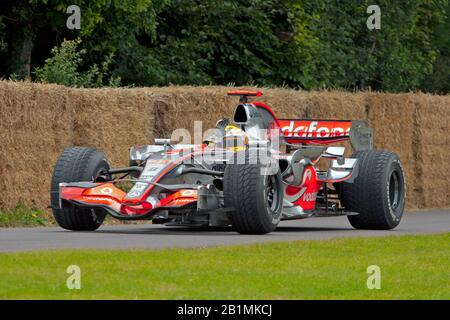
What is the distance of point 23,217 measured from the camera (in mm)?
19406

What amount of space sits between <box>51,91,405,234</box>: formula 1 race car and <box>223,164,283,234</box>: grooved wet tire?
12 mm

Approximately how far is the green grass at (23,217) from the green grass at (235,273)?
217 inches

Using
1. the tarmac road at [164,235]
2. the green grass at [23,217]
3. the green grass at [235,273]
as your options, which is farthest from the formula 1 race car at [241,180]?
the green grass at [23,217]

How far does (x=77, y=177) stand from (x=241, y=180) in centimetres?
220

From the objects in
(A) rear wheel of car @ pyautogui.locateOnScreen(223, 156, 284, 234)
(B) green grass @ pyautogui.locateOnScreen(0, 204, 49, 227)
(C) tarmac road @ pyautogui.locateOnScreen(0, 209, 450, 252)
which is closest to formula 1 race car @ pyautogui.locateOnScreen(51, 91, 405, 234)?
(A) rear wheel of car @ pyautogui.locateOnScreen(223, 156, 284, 234)

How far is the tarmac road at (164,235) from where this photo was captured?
48.2 feet

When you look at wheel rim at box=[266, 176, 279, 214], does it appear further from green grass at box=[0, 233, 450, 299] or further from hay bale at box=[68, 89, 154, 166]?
hay bale at box=[68, 89, 154, 166]

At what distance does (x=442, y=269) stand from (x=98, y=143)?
9371 millimetres

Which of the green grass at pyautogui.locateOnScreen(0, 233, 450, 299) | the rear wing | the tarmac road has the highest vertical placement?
the rear wing

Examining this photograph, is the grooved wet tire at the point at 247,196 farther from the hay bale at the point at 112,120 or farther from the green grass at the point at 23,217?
the hay bale at the point at 112,120

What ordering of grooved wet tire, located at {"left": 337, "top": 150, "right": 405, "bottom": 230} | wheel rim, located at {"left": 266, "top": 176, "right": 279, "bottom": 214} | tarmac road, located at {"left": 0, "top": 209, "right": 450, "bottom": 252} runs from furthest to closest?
grooved wet tire, located at {"left": 337, "top": 150, "right": 405, "bottom": 230} < wheel rim, located at {"left": 266, "top": 176, "right": 279, "bottom": 214} < tarmac road, located at {"left": 0, "top": 209, "right": 450, "bottom": 252}

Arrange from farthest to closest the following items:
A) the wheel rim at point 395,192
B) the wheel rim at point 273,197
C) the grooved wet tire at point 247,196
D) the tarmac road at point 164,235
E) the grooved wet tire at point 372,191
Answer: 1. the wheel rim at point 395,192
2. the grooved wet tire at point 372,191
3. the wheel rim at point 273,197
4. the grooved wet tire at point 247,196
5. the tarmac road at point 164,235

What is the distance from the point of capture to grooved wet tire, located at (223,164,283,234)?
52.1ft

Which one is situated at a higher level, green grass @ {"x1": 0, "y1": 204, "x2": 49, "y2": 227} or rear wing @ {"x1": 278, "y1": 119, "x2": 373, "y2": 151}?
rear wing @ {"x1": 278, "y1": 119, "x2": 373, "y2": 151}
